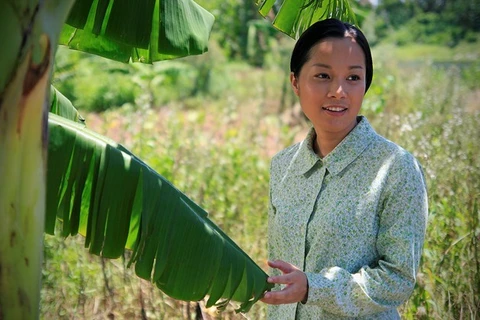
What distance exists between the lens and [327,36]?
182 cm

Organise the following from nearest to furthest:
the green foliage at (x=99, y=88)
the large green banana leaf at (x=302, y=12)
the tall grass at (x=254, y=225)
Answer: the large green banana leaf at (x=302, y=12) → the tall grass at (x=254, y=225) → the green foliage at (x=99, y=88)

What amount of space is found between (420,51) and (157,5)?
72.5 feet

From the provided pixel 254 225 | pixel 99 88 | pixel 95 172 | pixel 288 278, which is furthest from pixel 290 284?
pixel 99 88

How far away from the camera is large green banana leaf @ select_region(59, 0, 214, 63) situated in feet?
7.35

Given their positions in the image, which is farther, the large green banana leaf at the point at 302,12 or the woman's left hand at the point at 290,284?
the large green banana leaf at the point at 302,12

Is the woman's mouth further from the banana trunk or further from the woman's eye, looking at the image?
the banana trunk

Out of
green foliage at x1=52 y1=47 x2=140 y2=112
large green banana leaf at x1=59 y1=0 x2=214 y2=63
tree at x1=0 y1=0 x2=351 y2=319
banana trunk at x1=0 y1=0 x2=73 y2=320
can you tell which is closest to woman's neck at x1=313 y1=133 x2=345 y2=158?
tree at x1=0 y1=0 x2=351 y2=319

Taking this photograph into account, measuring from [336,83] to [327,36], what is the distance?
0.13m

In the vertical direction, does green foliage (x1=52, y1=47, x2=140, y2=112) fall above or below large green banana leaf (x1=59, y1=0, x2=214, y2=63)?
below

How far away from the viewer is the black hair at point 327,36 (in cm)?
181

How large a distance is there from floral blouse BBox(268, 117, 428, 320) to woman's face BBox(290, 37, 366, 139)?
0.23 feet

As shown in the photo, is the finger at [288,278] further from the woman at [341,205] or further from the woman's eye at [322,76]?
the woman's eye at [322,76]

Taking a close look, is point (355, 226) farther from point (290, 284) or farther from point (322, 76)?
point (322, 76)

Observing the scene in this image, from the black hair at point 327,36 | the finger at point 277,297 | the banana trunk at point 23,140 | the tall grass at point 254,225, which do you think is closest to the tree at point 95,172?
the banana trunk at point 23,140
